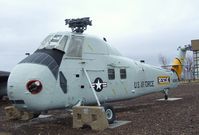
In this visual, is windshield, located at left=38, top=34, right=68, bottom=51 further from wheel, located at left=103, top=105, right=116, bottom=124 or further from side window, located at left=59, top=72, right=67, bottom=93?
wheel, located at left=103, top=105, right=116, bottom=124

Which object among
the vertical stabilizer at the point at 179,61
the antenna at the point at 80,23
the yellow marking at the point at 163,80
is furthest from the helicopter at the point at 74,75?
the vertical stabilizer at the point at 179,61

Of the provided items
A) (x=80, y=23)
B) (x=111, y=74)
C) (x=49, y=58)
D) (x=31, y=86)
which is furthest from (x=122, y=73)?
(x=31, y=86)

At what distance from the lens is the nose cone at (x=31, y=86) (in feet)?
30.8

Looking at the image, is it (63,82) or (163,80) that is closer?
(63,82)

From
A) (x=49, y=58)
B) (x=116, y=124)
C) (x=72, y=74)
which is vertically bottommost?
(x=116, y=124)

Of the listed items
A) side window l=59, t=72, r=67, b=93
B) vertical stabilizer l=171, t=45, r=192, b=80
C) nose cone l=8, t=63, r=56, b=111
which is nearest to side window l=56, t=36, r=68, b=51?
side window l=59, t=72, r=67, b=93

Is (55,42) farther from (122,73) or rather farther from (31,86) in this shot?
(122,73)

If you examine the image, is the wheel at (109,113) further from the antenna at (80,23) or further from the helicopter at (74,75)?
the antenna at (80,23)

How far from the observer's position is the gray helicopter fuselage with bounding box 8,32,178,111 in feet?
31.3

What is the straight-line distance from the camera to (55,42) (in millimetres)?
10781

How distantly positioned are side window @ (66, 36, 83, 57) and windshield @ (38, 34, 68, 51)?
23cm

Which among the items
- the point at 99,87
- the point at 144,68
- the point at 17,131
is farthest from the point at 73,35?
the point at 144,68

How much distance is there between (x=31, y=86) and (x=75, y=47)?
2346 mm

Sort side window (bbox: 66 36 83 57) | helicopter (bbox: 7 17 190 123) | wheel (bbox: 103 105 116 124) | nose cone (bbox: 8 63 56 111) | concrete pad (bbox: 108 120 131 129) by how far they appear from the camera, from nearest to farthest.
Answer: nose cone (bbox: 8 63 56 111) → helicopter (bbox: 7 17 190 123) → concrete pad (bbox: 108 120 131 129) → wheel (bbox: 103 105 116 124) → side window (bbox: 66 36 83 57)
